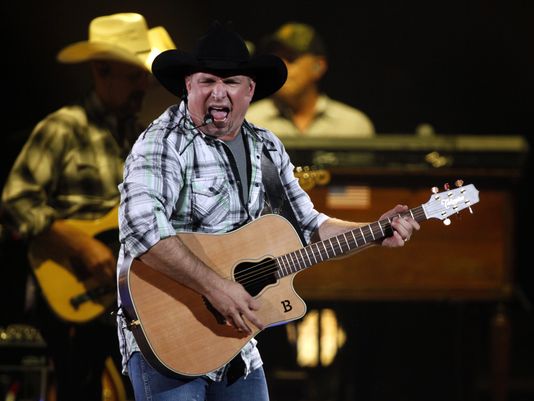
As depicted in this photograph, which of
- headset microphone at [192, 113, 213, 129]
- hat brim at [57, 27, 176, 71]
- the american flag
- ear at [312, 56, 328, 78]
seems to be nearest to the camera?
headset microphone at [192, 113, 213, 129]

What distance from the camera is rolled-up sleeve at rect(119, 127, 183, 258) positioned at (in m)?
3.69

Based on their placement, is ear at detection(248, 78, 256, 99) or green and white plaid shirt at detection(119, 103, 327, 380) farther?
ear at detection(248, 78, 256, 99)

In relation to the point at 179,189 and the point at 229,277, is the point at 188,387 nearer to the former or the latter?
the point at 229,277

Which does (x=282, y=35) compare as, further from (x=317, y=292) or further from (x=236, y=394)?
(x=236, y=394)

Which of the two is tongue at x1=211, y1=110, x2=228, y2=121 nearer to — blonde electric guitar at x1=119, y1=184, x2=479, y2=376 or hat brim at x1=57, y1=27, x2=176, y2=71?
blonde electric guitar at x1=119, y1=184, x2=479, y2=376

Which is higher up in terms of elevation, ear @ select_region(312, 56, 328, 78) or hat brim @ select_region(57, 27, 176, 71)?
hat brim @ select_region(57, 27, 176, 71)

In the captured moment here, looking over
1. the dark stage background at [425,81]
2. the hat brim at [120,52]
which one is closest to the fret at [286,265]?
the hat brim at [120,52]

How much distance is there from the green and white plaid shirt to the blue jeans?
0.05 m

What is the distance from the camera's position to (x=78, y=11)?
6633mm

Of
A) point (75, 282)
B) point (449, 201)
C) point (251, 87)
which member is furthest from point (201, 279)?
point (75, 282)

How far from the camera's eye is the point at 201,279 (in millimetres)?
3740

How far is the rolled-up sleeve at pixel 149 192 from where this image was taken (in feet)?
12.1

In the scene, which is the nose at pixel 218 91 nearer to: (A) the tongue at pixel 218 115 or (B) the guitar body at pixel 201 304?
(A) the tongue at pixel 218 115

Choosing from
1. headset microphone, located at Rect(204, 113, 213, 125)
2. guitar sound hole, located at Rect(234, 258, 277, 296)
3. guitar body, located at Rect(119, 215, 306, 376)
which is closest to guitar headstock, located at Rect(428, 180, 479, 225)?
guitar body, located at Rect(119, 215, 306, 376)
